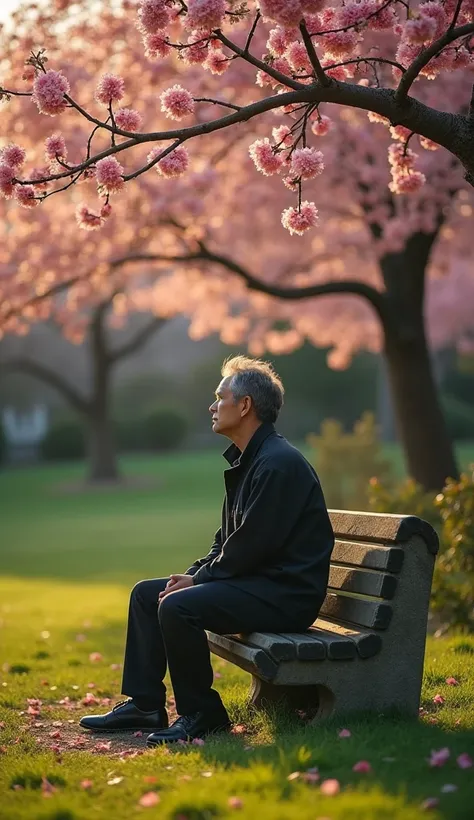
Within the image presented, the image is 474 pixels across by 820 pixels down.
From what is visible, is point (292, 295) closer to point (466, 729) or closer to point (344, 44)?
point (344, 44)

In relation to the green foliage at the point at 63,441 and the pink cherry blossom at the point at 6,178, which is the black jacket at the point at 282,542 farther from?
the green foliage at the point at 63,441

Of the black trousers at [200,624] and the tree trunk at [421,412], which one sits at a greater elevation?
the tree trunk at [421,412]

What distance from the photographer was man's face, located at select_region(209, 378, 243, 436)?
5098mm

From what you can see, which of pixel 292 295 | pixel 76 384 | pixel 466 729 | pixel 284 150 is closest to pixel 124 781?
pixel 466 729

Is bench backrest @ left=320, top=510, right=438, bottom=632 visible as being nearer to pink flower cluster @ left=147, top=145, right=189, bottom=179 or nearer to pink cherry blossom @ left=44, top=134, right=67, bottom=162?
pink flower cluster @ left=147, top=145, right=189, bottom=179

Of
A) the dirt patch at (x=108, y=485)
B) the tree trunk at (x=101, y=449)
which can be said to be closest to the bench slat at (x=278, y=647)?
the dirt patch at (x=108, y=485)

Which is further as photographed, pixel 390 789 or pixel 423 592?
pixel 423 592

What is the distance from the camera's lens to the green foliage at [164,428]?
130ft

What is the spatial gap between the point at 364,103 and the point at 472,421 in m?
34.6

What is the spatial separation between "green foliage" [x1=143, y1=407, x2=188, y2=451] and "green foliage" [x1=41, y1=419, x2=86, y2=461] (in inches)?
118

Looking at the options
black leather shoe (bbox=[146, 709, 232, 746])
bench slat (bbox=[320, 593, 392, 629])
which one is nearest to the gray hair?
bench slat (bbox=[320, 593, 392, 629])

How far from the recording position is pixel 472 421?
3862cm

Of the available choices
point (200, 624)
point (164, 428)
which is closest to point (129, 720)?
point (200, 624)

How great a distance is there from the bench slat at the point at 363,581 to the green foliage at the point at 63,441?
1290 inches
